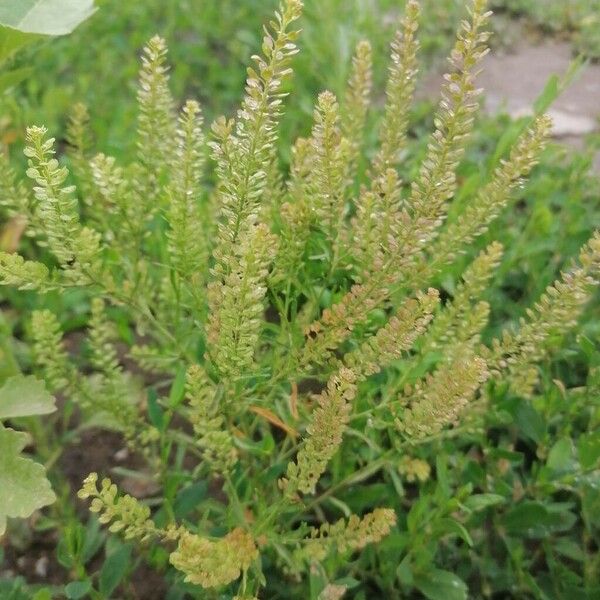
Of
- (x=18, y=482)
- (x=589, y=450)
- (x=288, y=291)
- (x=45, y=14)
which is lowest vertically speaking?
(x=18, y=482)

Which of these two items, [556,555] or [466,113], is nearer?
[466,113]

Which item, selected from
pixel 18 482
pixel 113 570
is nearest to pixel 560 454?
pixel 113 570

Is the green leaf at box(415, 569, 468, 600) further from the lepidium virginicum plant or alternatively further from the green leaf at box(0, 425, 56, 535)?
the green leaf at box(0, 425, 56, 535)

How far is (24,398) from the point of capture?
138 centimetres

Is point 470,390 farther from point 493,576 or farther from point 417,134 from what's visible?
point 417,134

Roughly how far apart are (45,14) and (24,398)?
704 mm

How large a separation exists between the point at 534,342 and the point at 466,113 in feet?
1.39

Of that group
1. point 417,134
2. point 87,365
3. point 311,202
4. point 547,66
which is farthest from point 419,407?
point 547,66

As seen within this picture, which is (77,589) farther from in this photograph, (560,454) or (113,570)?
(560,454)

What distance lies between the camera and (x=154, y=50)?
1.16m

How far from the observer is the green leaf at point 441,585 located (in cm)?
133

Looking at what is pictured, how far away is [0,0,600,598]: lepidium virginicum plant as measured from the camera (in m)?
1.02

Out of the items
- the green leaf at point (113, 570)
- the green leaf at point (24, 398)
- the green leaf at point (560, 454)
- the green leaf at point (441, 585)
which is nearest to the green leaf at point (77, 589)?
the green leaf at point (113, 570)

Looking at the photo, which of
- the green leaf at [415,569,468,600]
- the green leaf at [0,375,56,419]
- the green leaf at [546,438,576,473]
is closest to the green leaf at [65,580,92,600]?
the green leaf at [0,375,56,419]
